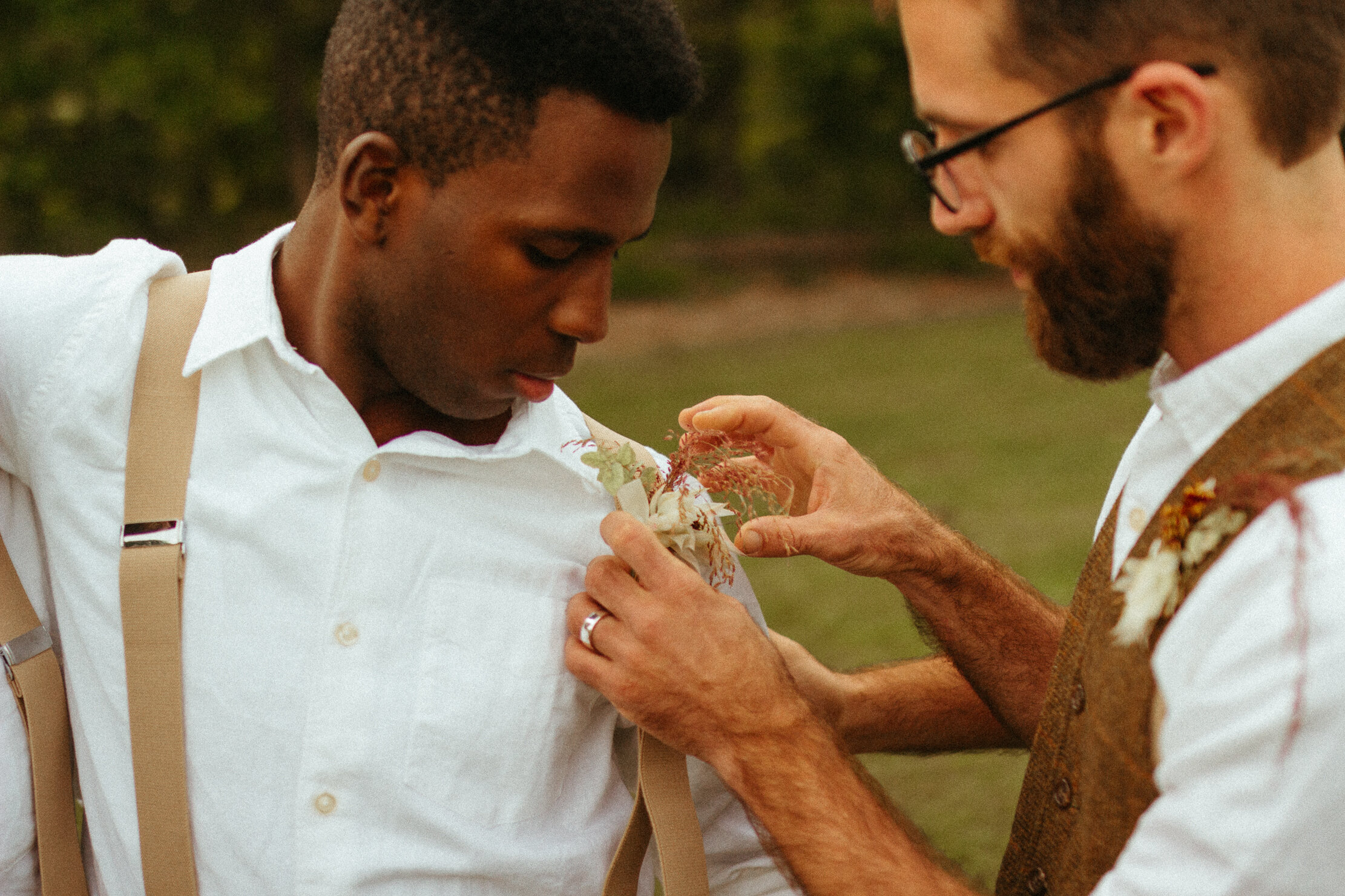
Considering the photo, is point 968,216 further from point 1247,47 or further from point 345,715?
point 345,715

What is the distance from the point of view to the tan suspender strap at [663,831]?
7.47ft

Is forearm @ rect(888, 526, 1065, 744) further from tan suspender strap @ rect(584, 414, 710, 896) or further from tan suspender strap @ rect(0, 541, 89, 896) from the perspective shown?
tan suspender strap @ rect(0, 541, 89, 896)

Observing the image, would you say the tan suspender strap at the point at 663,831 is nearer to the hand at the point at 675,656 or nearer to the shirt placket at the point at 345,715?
the hand at the point at 675,656

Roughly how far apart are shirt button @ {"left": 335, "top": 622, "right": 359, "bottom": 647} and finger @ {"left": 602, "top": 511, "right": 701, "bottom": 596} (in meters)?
0.41

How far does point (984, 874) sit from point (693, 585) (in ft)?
10.5

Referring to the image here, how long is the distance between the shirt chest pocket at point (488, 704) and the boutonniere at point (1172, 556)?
940 mm

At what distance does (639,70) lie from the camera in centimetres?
215

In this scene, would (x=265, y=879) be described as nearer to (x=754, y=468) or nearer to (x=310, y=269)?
(x=310, y=269)

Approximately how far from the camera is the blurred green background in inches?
575

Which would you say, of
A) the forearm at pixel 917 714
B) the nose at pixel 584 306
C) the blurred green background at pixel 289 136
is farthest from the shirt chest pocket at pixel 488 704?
the blurred green background at pixel 289 136

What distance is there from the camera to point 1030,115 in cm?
204

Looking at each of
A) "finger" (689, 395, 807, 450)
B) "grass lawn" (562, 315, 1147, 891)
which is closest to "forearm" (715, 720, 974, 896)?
"finger" (689, 395, 807, 450)

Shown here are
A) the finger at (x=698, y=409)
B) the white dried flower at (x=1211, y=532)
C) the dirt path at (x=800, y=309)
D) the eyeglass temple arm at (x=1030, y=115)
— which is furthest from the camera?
the dirt path at (x=800, y=309)

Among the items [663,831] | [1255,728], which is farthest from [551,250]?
[1255,728]
